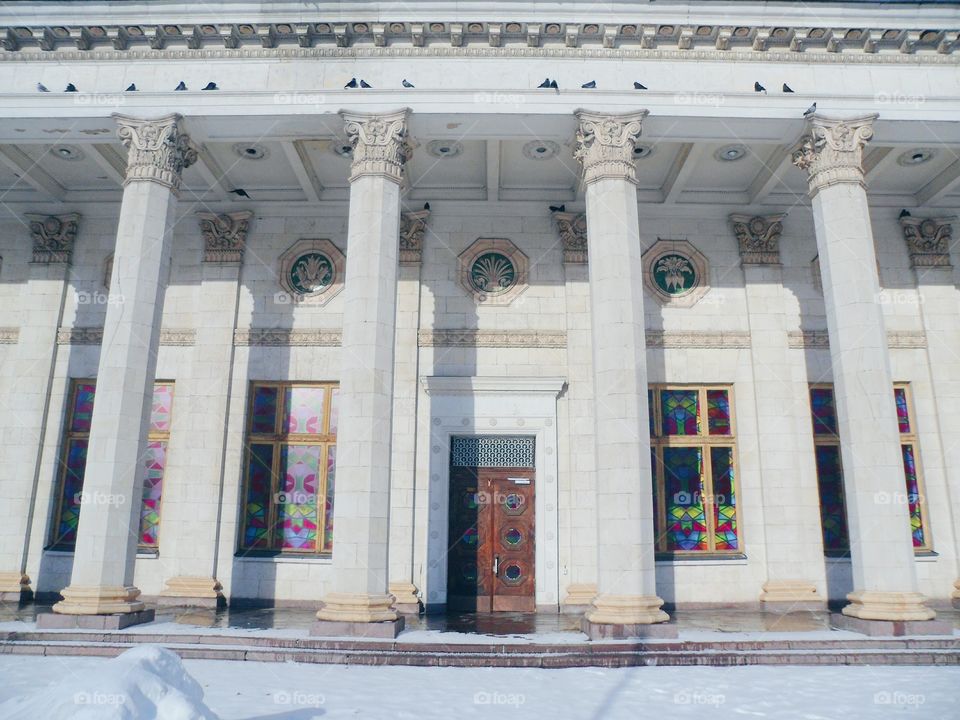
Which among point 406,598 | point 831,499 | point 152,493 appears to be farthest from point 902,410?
point 152,493

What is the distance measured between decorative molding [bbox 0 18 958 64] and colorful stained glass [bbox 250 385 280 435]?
7794 mm

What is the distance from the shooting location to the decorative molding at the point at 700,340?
17328 mm

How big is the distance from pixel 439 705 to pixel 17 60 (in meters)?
15.3

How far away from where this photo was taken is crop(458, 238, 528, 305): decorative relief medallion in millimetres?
17594

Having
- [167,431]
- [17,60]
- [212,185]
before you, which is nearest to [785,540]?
[167,431]

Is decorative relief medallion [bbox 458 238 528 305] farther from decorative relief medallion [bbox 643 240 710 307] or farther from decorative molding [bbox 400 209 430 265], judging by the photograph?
decorative relief medallion [bbox 643 240 710 307]

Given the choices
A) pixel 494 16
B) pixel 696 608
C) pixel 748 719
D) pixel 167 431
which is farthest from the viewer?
pixel 167 431

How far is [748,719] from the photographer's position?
7.73m

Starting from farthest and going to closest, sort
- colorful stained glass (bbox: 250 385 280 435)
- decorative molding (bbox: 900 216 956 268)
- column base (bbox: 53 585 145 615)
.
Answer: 1. decorative molding (bbox: 900 216 956 268)
2. colorful stained glass (bbox: 250 385 280 435)
3. column base (bbox: 53 585 145 615)

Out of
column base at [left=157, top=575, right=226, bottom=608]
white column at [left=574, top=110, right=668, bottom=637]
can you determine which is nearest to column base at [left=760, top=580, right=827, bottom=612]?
white column at [left=574, top=110, right=668, bottom=637]

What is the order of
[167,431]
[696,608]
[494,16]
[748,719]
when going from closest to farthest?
1. [748,719]
2. [494,16]
3. [696,608]
4. [167,431]

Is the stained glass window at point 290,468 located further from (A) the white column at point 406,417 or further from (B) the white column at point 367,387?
(B) the white column at point 367,387

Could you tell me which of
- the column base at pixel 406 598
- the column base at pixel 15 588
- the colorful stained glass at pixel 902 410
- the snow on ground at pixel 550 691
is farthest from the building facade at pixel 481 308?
the snow on ground at pixel 550 691

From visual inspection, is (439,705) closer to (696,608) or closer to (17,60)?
(696,608)
